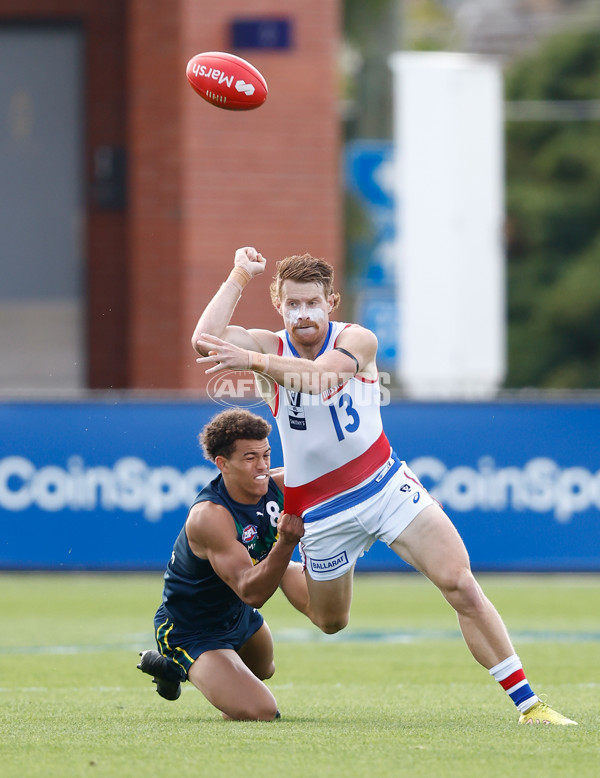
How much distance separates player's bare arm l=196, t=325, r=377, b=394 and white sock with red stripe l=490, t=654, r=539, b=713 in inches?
57.4

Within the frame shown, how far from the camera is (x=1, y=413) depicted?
14.3m

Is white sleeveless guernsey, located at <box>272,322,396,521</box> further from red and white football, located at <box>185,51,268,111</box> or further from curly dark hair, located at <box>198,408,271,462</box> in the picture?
red and white football, located at <box>185,51,268,111</box>

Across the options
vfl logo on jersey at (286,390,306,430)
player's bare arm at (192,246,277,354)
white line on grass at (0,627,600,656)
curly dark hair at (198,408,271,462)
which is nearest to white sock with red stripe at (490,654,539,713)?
vfl logo on jersey at (286,390,306,430)

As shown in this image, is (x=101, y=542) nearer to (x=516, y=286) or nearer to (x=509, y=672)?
(x=509, y=672)

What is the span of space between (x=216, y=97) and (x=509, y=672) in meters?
3.39

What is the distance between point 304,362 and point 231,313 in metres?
0.53

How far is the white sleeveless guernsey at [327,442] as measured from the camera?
722cm

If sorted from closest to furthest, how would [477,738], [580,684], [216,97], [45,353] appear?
[477,738], [216,97], [580,684], [45,353]

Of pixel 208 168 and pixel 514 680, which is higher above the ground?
pixel 208 168

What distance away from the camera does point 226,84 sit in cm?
814

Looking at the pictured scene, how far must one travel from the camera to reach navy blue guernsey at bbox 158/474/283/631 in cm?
744

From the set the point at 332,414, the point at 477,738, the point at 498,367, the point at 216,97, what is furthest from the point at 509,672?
the point at 498,367

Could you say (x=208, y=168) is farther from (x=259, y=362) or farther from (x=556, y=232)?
(x=556, y=232)

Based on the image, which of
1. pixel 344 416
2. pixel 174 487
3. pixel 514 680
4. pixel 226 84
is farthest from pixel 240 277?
pixel 174 487
